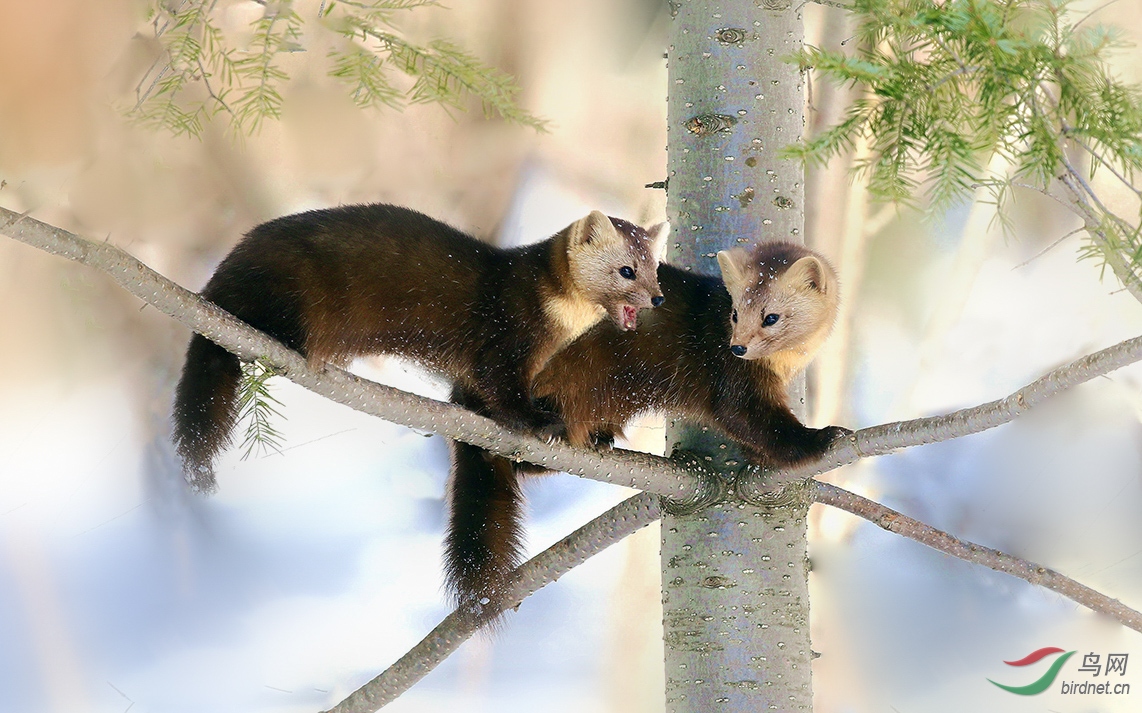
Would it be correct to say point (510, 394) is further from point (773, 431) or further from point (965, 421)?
point (965, 421)

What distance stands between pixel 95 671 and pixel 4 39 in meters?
1.17

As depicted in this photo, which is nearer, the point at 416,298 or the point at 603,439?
the point at 416,298

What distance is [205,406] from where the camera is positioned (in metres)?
1.20

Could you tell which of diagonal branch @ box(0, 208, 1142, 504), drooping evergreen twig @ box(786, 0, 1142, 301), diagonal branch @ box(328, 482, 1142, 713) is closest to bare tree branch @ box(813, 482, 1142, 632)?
diagonal branch @ box(328, 482, 1142, 713)

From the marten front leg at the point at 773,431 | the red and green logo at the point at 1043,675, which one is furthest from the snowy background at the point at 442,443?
the marten front leg at the point at 773,431

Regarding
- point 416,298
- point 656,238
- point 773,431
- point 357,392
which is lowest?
point 357,392

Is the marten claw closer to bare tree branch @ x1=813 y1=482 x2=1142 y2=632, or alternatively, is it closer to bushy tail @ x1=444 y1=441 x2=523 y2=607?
bushy tail @ x1=444 y1=441 x2=523 y2=607

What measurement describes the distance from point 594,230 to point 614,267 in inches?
2.2

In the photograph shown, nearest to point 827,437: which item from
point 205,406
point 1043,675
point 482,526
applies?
point 482,526

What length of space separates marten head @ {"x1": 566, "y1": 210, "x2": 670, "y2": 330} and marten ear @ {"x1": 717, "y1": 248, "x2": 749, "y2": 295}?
0.09 m

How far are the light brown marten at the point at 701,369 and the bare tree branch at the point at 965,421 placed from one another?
0.04 meters

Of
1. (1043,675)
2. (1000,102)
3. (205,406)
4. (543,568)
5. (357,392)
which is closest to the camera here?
(1000,102)

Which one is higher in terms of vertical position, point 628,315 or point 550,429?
point 628,315

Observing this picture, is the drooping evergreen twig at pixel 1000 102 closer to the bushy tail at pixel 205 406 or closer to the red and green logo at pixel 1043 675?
the bushy tail at pixel 205 406
